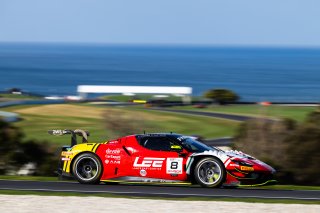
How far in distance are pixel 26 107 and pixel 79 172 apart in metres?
44.6

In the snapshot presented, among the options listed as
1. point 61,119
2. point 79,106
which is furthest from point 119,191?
point 79,106

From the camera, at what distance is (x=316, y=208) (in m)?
13.7

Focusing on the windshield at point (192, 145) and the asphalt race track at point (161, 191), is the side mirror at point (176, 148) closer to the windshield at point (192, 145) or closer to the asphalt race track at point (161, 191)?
the windshield at point (192, 145)

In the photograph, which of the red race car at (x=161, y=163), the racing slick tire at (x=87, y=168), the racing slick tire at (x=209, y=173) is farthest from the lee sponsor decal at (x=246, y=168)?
the racing slick tire at (x=87, y=168)

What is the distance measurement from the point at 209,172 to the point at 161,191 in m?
1.23

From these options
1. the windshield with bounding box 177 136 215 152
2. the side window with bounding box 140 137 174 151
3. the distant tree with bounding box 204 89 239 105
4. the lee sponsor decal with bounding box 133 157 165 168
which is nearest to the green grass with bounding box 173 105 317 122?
the distant tree with bounding box 204 89 239 105

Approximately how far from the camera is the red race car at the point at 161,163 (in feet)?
54.0

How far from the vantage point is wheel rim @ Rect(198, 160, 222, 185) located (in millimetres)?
16469

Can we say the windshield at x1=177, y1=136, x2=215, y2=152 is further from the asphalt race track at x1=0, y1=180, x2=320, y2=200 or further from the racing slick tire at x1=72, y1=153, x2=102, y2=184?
the racing slick tire at x1=72, y1=153, x2=102, y2=184

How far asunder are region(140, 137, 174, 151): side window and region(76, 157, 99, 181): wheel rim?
1.25m

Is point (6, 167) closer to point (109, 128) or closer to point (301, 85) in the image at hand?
point (109, 128)

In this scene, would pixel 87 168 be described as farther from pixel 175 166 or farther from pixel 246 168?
pixel 246 168

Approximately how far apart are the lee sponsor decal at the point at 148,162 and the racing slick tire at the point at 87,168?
0.93 metres

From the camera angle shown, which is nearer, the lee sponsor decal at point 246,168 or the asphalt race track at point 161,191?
the asphalt race track at point 161,191
